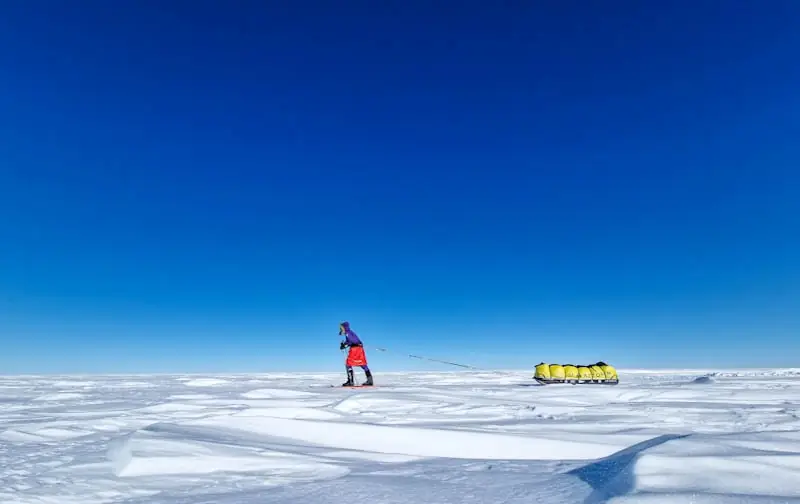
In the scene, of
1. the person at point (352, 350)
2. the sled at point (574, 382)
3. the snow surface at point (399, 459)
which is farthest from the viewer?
the sled at point (574, 382)

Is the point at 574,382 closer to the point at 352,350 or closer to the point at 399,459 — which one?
the point at 352,350

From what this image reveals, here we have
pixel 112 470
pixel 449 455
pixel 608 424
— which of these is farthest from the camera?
pixel 608 424

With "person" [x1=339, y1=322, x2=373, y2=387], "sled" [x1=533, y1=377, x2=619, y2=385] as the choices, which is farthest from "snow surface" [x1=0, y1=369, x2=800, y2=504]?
"sled" [x1=533, y1=377, x2=619, y2=385]

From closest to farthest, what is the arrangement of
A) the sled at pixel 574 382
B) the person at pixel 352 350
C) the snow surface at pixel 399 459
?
the snow surface at pixel 399 459 < the person at pixel 352 350 < the sled at pixel 574 382

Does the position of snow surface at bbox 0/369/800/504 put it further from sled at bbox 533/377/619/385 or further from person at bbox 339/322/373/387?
sled at bbox 533/377/619/385

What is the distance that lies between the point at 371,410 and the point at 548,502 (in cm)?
437

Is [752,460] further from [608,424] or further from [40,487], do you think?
[40,487]

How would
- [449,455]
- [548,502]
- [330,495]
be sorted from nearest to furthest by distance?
[548,502]
[330,495]
[449,455]

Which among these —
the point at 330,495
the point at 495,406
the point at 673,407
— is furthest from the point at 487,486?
the point at 673,407

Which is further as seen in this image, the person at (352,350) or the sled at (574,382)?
the sled at (574,382)

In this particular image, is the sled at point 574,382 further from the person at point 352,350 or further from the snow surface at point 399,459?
the snow surface at point 399,459

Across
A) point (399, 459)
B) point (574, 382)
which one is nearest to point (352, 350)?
point (574, 382)

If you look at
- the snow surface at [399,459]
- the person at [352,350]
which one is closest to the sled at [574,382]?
the person at [352,350]

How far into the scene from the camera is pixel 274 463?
10.9 feet
